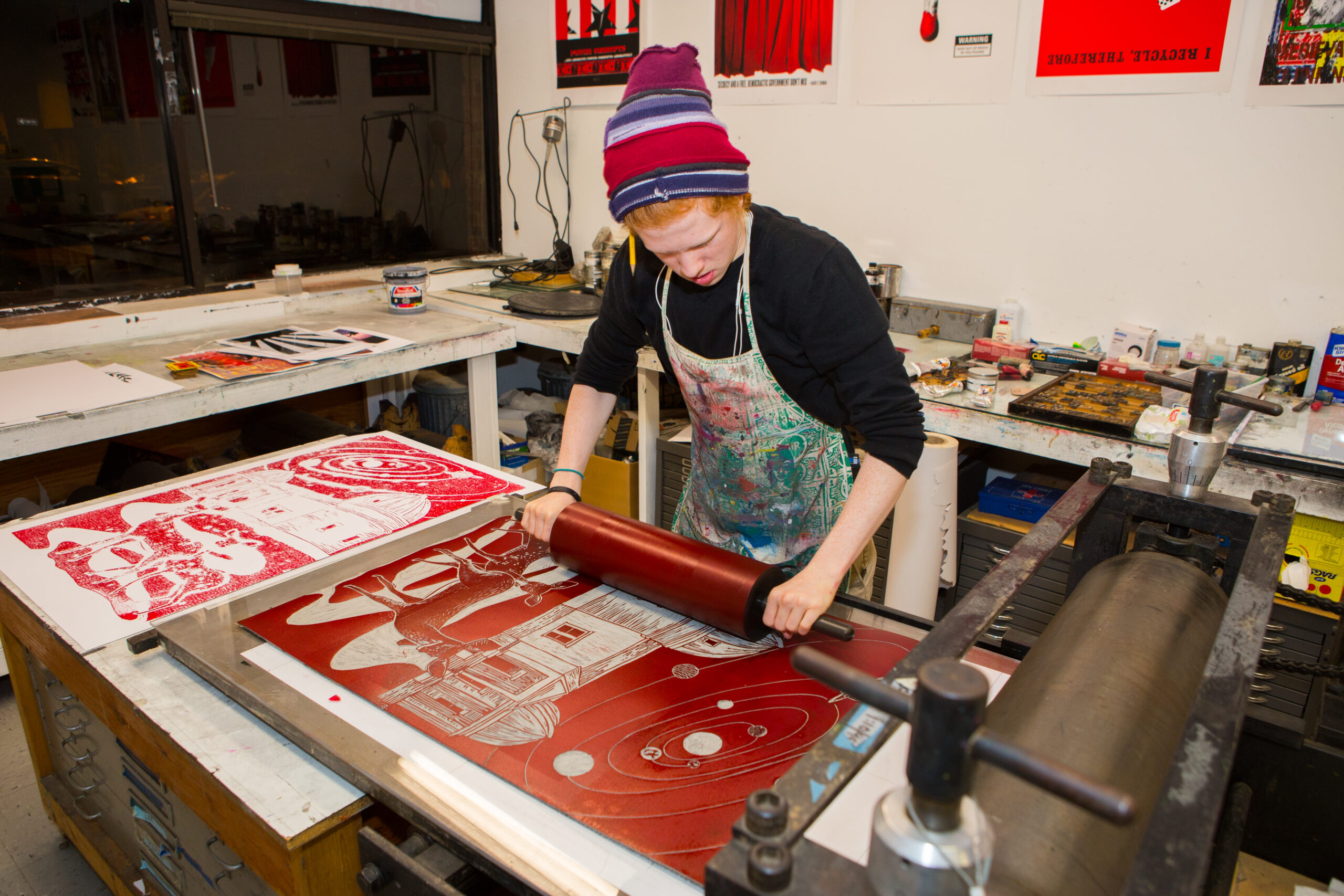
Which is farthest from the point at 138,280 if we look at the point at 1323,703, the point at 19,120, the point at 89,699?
the point at 1323,703

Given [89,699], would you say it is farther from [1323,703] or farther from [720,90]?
[720,90]

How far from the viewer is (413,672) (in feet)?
3.62

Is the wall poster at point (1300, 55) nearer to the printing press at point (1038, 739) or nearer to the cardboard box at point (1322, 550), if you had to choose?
the cardboard box at point (1322, 550)

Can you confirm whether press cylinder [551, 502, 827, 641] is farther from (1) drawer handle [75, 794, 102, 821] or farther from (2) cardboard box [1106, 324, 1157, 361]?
(2) cardboard box [1106, 324, 1157, 361]

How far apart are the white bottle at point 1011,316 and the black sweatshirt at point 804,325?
1.42 metres

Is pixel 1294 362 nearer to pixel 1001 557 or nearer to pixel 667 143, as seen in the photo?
pixel 1001 557

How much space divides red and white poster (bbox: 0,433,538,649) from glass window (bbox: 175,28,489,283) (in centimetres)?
166

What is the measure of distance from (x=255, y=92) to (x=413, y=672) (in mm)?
2861

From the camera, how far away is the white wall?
217 centimetres

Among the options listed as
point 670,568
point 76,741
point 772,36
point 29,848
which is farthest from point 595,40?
point 29,848

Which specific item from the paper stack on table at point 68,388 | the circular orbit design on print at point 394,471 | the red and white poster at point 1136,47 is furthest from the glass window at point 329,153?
the red and white poster at point 1136,47

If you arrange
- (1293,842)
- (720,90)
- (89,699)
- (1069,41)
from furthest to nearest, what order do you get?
(720,90)
(1069,41)
(1293,842)
(89,699)

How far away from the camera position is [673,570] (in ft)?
3.94

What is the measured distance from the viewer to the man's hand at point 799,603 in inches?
43.0
